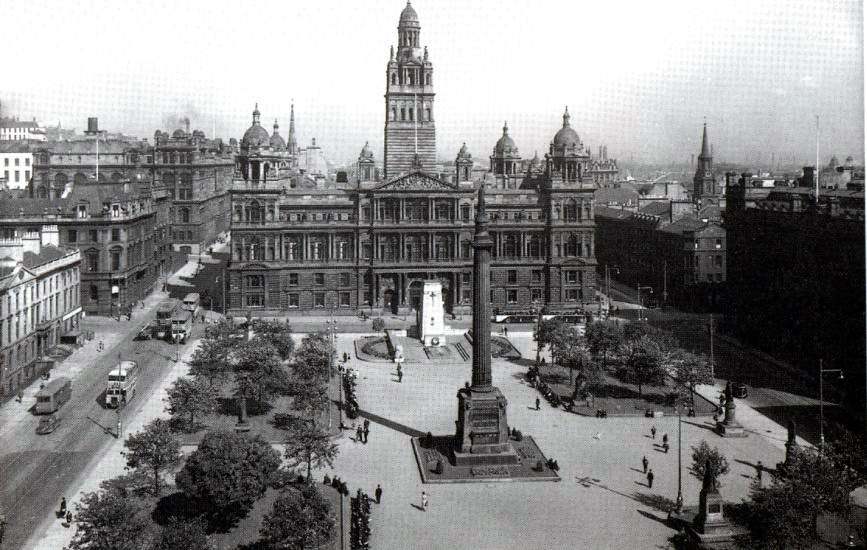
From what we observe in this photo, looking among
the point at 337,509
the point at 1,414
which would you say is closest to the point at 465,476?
the point at 337,509

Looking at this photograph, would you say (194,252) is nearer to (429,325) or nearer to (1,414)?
(429,325)

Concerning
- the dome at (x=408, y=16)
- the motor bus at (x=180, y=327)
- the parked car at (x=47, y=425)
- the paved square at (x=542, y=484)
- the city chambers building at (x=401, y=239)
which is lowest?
the paved square at (x=542, y=484)

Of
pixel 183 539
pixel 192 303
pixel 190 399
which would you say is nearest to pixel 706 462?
pixel 183 539

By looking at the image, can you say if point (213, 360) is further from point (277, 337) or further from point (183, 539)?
point (183, 539)

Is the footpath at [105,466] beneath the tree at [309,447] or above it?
beneath

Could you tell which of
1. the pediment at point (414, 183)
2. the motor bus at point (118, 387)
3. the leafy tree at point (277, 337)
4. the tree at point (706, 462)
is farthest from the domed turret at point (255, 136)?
the tree at point (706, 462)

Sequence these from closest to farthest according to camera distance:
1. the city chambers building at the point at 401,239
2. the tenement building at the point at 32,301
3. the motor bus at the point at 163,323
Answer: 1. the tenement building at the point at 32,301
2. the motor bus at the point at 163,323
3. the city chambers building at the point at 401,239

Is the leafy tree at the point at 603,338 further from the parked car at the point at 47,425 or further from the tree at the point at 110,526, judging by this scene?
the tree at the point at 110,526
